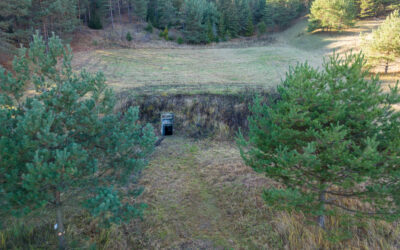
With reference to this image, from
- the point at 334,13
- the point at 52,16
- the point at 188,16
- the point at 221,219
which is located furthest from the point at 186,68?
the point at 334,13

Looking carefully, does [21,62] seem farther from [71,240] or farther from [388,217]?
[388,217]

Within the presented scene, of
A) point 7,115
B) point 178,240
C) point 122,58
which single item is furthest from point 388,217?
point 122,58

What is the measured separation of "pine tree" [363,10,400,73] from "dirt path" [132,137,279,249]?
42.0 feet

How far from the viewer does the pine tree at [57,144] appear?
3.50m

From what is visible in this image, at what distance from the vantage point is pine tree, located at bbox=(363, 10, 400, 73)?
576 inches

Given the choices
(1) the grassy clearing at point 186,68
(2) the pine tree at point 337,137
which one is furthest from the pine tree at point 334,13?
(2) the pine tree at point 337,137

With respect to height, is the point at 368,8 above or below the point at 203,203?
above

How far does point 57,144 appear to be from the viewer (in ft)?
12.6

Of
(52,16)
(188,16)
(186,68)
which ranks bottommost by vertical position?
(186,68)

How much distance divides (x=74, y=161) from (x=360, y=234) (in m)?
5.93

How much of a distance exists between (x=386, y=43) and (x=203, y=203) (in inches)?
614

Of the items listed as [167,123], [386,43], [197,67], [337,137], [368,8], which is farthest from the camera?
[368,8]

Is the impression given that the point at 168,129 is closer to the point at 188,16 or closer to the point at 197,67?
the point at 197,67

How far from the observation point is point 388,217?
4.43 meters
